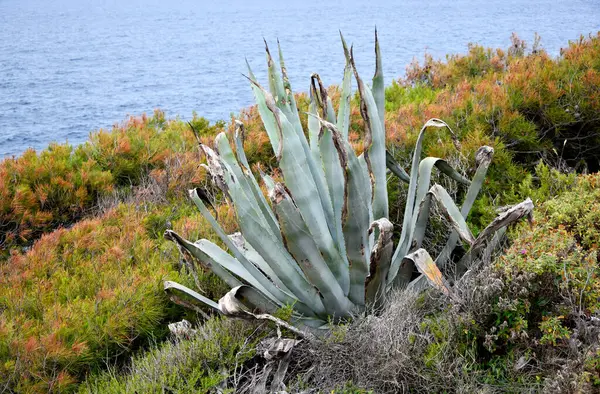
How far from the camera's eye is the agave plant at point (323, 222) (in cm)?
288

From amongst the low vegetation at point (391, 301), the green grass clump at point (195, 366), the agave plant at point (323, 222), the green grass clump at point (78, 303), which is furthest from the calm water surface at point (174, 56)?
the green grass clump at point (195, 366)

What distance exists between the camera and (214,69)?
22.5m

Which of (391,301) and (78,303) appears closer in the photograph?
(391,301)

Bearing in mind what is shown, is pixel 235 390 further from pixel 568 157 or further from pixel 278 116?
pixel 568 157

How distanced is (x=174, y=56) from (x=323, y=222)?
25.1 meters

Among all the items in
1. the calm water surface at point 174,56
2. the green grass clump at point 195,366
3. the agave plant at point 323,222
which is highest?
the agave plant at point 323,222

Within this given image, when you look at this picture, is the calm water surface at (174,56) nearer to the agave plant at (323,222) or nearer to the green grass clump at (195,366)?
the agave plant at (323,222)

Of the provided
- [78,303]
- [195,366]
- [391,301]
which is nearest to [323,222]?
[391,301]

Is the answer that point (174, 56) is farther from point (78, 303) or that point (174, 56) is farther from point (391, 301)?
point (391, 301)

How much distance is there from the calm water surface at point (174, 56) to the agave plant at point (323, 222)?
7.42 m

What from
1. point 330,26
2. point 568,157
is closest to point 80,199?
point 568,157

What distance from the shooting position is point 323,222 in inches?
121

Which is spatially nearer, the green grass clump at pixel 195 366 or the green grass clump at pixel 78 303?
the green grass clump at pixel 195 366

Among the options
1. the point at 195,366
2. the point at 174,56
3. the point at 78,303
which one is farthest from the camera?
the point at 174,56
